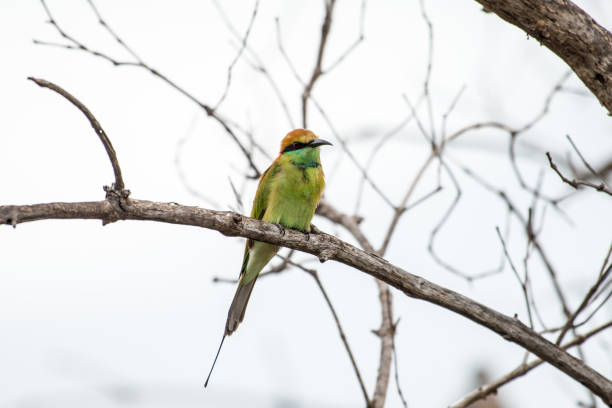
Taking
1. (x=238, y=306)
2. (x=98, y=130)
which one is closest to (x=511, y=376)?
(x=238, y=306)

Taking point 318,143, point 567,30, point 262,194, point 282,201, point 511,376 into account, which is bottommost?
point 511,376

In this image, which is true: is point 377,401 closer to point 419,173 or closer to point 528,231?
point 528,231

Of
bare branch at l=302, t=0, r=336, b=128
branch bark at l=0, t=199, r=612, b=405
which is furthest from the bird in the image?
branch bark at l=0, t=199, r=612, b=405

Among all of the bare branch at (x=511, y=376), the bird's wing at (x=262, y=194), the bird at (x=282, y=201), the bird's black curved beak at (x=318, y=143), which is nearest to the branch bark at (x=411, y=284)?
the bare branch at (x=511, y=376)

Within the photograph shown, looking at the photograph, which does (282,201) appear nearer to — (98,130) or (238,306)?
(238,306)

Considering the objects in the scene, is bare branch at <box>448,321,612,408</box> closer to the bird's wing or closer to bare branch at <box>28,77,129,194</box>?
the bird's wing

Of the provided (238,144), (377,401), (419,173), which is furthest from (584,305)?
(238,144)

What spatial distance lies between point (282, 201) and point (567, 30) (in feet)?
6.88

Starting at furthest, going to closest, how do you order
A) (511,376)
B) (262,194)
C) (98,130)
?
(262,194)
(511,376)
(98,130)

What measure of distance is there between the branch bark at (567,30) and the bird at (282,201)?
188 centimetres

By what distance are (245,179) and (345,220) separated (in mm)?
817

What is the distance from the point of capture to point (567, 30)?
258cm

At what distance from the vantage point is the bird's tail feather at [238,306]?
3836 mm

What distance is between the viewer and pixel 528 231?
10.5 ft
